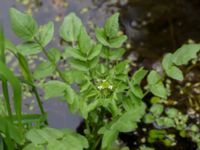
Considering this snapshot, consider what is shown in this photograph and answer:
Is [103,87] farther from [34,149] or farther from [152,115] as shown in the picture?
[152,115]

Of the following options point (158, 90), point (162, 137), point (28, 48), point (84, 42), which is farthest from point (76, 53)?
point (162, 137)

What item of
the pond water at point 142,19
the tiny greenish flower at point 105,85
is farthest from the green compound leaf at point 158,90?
the pond water at point 142,19

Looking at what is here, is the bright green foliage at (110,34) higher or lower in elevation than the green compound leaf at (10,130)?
higher

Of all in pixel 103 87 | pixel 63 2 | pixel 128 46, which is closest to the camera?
pixel 103 87

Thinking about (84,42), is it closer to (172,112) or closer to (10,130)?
(10,130)

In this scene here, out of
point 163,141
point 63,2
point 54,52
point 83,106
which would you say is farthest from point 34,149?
point 63,2

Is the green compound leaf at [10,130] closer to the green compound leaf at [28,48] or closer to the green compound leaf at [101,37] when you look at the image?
the green compound leaf at [28,48]
